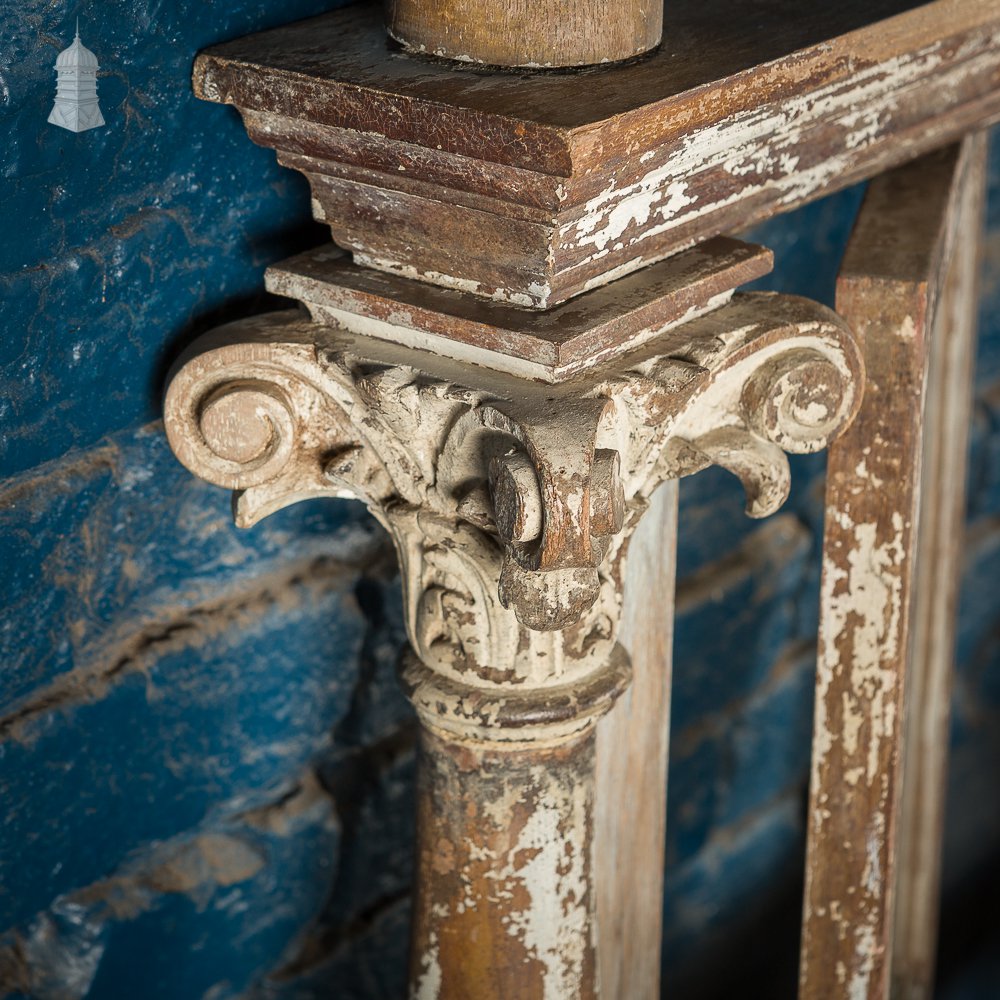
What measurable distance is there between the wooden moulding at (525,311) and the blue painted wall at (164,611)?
0.12 meters

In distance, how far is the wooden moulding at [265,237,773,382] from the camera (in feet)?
3.14

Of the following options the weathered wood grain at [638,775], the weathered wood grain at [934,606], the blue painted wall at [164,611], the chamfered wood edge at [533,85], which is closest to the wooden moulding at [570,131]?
the chamfered wood edge at [533,85]

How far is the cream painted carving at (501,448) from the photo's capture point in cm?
97

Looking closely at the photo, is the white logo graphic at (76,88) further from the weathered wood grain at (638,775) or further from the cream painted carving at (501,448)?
the weathered wood grain at (638,775)

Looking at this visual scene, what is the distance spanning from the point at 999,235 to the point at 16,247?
5.61ft

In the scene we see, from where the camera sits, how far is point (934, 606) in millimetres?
2072

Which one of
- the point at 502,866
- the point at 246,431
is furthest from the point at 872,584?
the point at 246,431

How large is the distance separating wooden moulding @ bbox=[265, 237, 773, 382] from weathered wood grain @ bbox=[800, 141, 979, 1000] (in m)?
0.18

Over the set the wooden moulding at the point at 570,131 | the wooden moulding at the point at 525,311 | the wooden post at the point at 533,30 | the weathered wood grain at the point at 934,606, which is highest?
the wooden post at the point at 533,30

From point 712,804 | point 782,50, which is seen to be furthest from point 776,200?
point 712,804

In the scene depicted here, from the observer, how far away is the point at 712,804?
7.02ft

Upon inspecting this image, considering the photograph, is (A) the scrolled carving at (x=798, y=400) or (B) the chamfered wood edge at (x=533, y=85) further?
(A) the scrolled carving at (x=798, y=400)

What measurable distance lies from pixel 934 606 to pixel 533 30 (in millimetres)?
1329

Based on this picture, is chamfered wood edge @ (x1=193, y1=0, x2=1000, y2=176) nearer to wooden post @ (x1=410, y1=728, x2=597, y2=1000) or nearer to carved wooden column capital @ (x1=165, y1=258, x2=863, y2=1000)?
carved wooden column capital @ (x1=165, y1=258, x2=863, y2=1000)
